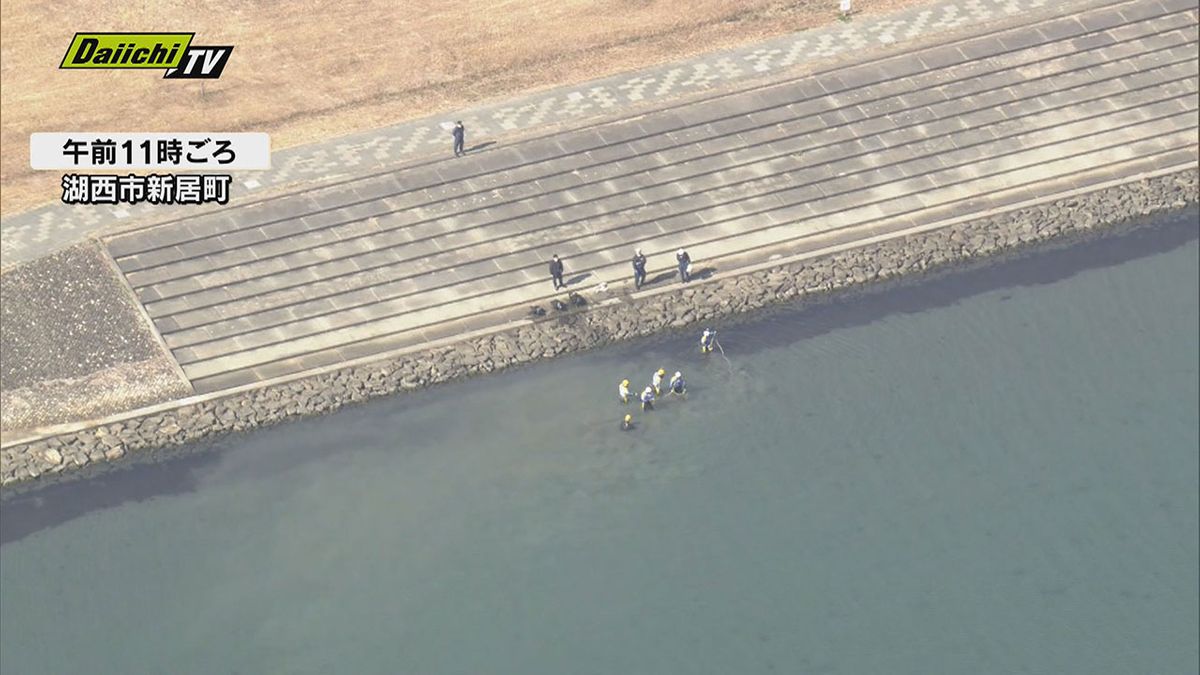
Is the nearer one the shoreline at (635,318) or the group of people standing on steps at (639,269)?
the shoreline at (635,318)

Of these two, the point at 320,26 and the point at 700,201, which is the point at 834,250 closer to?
the point at 700,201

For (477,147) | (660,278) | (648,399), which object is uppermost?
(477,147)

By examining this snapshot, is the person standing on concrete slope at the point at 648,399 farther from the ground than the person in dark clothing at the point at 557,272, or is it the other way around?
the person in dark clothing at the point at 557,272

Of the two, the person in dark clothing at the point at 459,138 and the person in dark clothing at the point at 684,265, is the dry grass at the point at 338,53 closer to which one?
the person in dark clothing at the point at 459,138

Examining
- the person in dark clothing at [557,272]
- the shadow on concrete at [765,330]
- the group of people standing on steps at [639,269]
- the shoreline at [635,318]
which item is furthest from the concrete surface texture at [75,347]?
the group of people standing on steps at [639,269]

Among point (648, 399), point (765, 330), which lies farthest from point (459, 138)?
point (765, 330)

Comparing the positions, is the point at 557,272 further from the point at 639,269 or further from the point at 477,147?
the point at 477,147

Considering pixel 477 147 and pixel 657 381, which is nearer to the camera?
pixel 657 381
